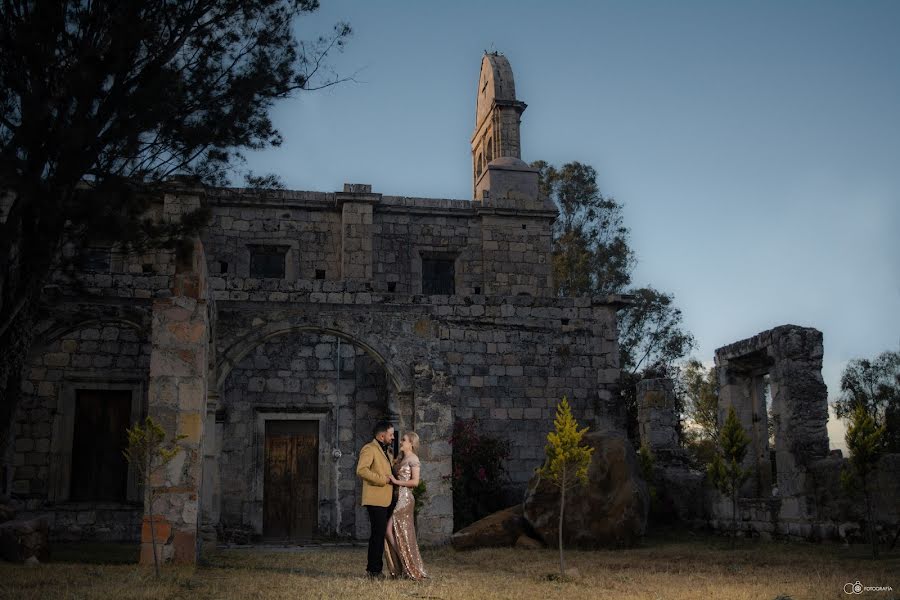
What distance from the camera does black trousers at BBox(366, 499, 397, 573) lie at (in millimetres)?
8594

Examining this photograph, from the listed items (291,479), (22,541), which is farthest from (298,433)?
(22,541)

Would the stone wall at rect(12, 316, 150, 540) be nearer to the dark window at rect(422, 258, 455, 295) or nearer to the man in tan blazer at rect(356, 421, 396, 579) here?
the man in tan blazer at rect(356, 421, 396, 579)

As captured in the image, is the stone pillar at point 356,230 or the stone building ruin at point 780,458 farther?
the stone pillar at point 356,230

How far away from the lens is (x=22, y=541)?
9.87 meters

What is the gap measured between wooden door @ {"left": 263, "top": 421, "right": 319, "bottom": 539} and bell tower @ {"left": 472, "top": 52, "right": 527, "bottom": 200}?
915 cm

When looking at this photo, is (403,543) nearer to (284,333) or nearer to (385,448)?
(385,448)

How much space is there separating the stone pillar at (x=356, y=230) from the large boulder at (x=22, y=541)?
1187cm

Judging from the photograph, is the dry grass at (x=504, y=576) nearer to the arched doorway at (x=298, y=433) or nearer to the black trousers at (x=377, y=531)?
the black trousers at (x=377, y=531)

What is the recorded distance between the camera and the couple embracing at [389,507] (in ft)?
28.2

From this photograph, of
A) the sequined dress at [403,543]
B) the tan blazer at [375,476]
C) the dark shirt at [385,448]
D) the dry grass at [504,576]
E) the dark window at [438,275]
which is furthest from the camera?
the dark window at [438,275]

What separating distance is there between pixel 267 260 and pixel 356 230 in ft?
7.62

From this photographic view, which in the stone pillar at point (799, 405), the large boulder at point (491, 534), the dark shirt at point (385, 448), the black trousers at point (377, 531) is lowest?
the large boulder at point (491, 534)

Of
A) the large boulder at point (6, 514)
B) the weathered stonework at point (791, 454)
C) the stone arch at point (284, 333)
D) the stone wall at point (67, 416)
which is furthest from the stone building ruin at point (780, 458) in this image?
the large boulder at point (6, 514)

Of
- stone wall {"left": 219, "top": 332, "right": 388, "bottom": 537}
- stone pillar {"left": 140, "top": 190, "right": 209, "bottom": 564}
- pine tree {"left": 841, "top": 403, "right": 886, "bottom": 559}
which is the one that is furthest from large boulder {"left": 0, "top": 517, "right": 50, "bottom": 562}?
pine tree {"left": 841, "top": 403, "right": 886, "bottom": 559}
